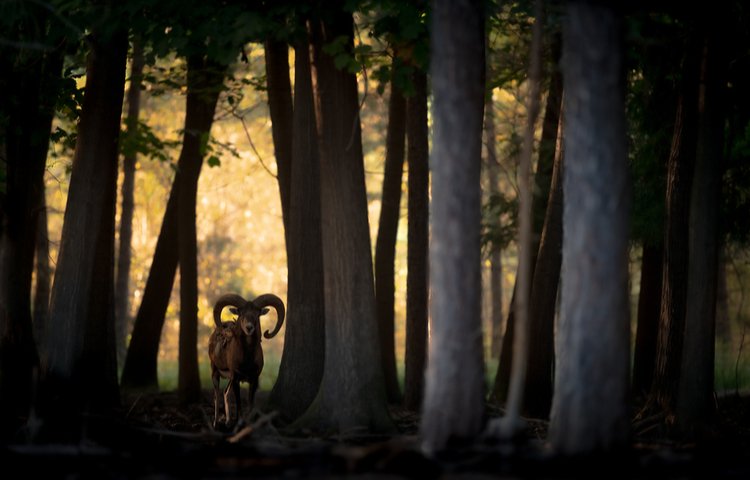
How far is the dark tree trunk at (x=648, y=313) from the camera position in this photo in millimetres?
22359

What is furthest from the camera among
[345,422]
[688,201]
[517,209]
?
[517,209]

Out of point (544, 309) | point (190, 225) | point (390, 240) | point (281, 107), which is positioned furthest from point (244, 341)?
point (390, 240)

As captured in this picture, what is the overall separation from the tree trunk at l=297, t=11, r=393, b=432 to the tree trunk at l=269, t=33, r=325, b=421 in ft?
7.33

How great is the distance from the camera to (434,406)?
10.6m

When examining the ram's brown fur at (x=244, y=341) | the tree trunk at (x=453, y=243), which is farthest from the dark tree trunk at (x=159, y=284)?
the tree trunk at (x=453, y=243)

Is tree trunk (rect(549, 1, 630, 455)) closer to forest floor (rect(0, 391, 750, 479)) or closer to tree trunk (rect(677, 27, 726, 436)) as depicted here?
forest floor (rect(0, 391, 750, 479))

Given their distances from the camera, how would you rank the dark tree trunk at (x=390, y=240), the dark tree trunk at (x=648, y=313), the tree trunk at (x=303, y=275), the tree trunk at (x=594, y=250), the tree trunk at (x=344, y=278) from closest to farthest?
the tree trunk at (x=594, y=250)
the tree trunk at (x=344, y=278)
the tree trunk at (x=303, y=275)
the dark tree trunk at (x=648, y=313)
the dark tree trunk at (x=390, y=240)

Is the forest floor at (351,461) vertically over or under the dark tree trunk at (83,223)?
under

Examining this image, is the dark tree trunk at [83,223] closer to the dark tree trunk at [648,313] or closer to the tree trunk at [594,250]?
the tree trunk at [594,250]

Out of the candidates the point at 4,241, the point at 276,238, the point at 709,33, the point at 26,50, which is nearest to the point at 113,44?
the point at 26,50

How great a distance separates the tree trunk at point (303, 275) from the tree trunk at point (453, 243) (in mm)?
6055

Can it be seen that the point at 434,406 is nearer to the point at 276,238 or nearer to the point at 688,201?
the point at 688,201

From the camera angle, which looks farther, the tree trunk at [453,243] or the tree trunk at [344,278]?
the tree trunk at [344,278]

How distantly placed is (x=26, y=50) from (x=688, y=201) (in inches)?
408
